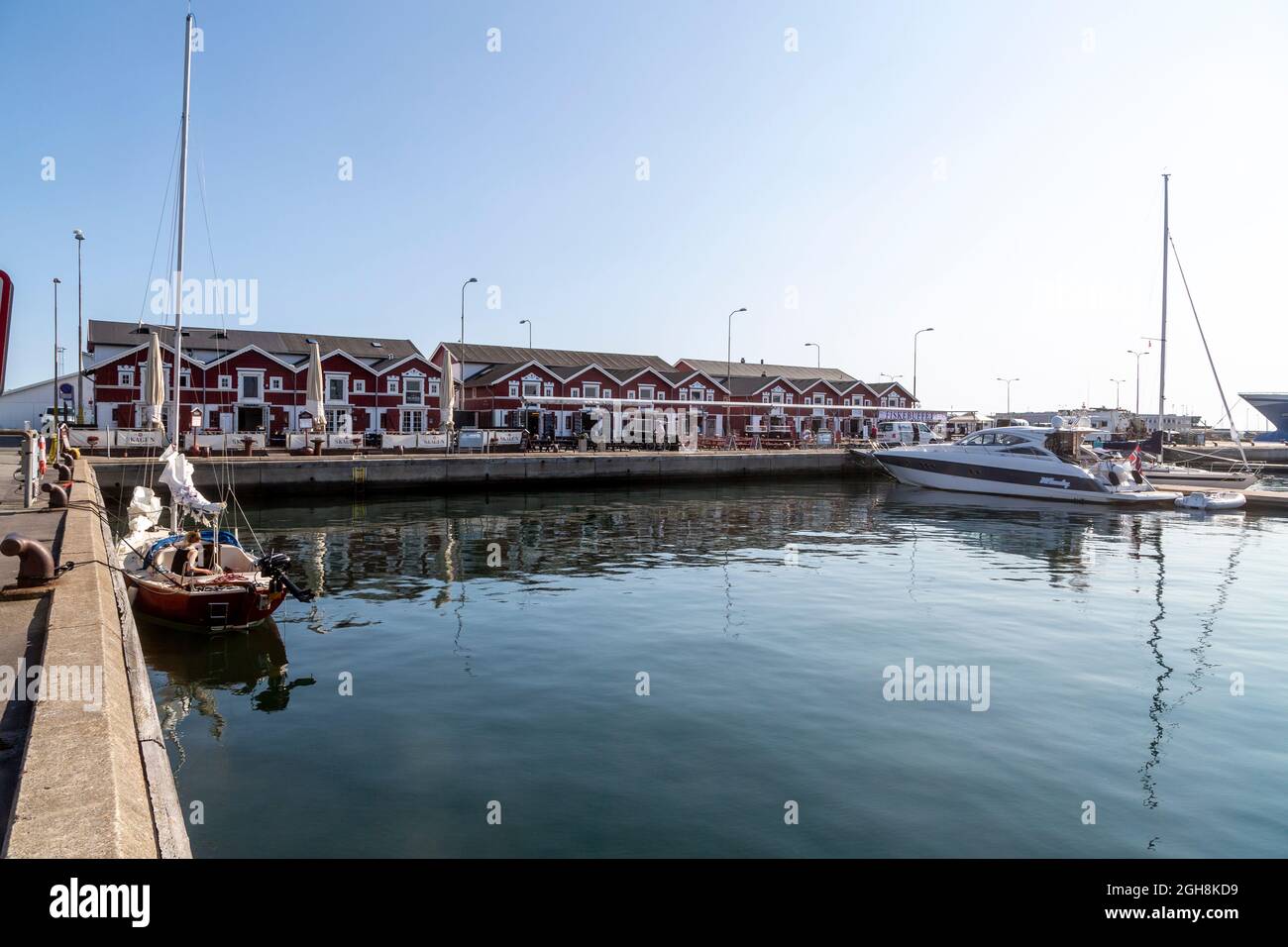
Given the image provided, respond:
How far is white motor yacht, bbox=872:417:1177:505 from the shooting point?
42406 millimetres

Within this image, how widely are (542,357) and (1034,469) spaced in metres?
50.0

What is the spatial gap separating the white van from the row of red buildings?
2055 millimetres

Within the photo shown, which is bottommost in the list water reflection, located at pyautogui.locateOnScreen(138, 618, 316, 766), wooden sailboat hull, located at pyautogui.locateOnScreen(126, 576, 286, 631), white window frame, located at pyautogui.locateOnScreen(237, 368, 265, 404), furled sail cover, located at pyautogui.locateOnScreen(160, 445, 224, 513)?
water reflection, located at pyautogui.locateOnScreen(138, 618, 316, 766)

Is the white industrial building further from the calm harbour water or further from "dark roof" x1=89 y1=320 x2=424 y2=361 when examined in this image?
the calm harbour water

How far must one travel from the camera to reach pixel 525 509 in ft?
120

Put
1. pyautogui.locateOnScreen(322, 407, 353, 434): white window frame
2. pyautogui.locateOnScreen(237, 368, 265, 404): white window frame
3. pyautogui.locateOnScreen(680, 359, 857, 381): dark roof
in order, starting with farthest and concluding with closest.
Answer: pyautogui.locateOnScreen(680, 359, 857, 381): dark roof < pyautogui.locateOnScreen(322, 407, 353, 434): white window frame < pyautogui.locateOnScreen(237, 368, 265, 404): white window frame

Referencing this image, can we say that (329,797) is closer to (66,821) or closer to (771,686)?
(66,821)

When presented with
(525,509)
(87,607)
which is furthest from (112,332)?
(87,607)

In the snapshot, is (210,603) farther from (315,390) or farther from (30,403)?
(30,403)

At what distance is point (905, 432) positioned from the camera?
3265 inches

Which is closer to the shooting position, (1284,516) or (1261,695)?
(1261,695)

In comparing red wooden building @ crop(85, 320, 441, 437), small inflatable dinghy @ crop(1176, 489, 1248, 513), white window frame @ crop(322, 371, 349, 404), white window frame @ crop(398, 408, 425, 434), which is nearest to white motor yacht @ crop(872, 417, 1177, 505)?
small inflatable dinghy @ crop(1176, 489, 1248, 513)

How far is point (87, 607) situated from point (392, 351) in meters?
67.1

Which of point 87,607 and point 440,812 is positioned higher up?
point 87,607
